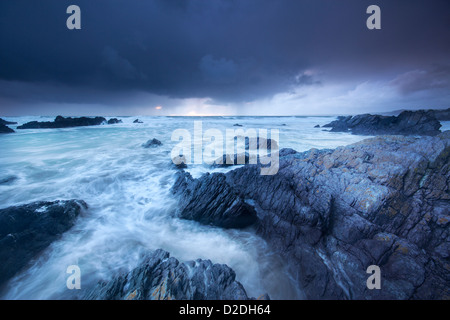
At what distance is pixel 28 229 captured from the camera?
486 centimetres

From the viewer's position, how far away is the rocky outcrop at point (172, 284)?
313cm

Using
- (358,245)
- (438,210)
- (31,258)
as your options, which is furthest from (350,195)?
(31,258)

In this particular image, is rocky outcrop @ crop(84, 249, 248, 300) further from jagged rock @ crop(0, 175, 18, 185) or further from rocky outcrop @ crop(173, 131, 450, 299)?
jagged rock @ crop(0, 175, 18, 185)

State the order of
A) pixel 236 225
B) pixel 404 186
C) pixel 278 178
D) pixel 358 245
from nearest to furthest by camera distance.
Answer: pixel 358 245, pixel 404 186, pixel 236 225, pixel 278 178

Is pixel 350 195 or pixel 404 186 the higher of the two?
pixel 404 186

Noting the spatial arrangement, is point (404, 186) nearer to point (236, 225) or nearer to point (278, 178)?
point (278, 178)

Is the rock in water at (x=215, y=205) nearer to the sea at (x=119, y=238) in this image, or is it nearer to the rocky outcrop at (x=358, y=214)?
the rocky outcrop at (x=358, y=214)

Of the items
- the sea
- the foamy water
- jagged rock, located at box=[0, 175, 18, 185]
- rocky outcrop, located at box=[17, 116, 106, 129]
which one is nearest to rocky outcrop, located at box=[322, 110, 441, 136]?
the sea

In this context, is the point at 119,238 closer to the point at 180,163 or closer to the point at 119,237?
the point at 119,237

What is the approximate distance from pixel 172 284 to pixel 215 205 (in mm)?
3090

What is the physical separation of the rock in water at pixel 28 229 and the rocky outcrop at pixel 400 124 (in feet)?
104

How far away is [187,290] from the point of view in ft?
10.6

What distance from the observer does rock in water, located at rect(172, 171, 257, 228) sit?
586cm
